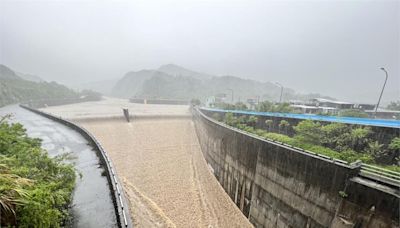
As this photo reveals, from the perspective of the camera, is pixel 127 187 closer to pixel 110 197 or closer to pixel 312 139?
pixel 110 197

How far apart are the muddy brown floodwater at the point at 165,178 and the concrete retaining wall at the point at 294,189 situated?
6.14 ft

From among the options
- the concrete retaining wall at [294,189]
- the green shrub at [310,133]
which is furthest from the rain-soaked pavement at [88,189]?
the green shrub at [310,133]

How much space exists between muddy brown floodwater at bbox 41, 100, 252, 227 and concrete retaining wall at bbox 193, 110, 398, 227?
1.87 m

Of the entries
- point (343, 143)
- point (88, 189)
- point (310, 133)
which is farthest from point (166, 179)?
Result: point (343, 143)

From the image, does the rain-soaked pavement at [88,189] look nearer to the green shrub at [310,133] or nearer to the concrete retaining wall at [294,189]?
the concrete retaining wall at [294,189]

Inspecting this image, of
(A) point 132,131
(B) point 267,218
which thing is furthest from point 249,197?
(A) point 132,131

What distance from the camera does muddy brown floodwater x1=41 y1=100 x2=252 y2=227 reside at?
46.2 feet

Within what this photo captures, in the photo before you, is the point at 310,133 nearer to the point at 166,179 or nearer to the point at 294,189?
the point at 294,189

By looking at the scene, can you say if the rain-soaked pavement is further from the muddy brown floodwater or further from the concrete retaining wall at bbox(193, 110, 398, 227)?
the concrete retaining wall at bbox(193, 110, 398, 227)

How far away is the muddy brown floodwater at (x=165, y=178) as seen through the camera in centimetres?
1407

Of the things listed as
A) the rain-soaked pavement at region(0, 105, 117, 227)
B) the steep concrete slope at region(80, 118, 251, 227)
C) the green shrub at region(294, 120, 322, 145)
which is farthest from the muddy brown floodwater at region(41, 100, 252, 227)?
the green shrub at region(294, 120, 322, 145)

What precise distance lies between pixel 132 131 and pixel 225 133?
21.1 m

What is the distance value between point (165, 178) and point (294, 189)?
12.2m

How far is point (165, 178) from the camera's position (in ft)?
64.4
